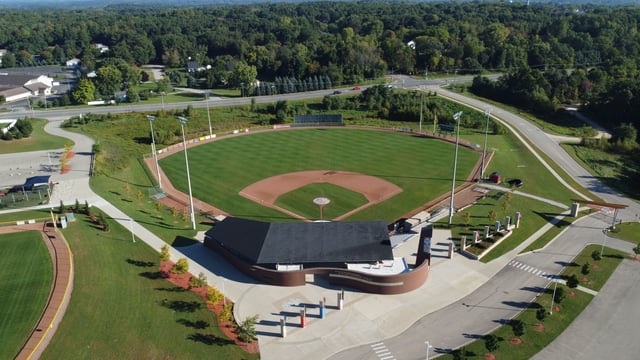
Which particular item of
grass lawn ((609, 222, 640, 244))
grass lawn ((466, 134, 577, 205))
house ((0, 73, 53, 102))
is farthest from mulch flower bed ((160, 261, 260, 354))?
house ((0, 73, 53, 102))

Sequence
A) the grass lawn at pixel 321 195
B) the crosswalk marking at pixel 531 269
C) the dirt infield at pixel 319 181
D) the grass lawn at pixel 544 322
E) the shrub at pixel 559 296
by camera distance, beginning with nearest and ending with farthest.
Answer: the grass lawn at pixel 544 322, the shrub at pixel 559 296, the crosswalk marking at pixel 531 269, the grass lawn at pixel 321 195, the dirt infield at pixel 319 181

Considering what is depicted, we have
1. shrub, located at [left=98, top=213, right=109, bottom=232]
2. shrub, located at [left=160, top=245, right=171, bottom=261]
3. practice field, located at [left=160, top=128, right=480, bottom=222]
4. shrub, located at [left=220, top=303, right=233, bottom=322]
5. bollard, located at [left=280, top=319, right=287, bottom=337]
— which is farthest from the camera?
Answer: practice field, located at [left=160, top=128, right=480, bottom=222]

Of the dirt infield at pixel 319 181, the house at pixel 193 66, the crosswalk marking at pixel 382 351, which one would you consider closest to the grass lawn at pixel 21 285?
the dirt infield at pixel 319 181

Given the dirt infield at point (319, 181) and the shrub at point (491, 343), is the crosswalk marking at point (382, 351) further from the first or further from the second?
the dirt infield at point (319, 181)

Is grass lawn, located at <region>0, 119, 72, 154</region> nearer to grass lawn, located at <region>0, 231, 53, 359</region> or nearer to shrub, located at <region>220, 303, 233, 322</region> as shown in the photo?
grass lawn, located at <region>0, 231, 53, 359</region>

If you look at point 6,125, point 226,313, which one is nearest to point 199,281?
point 226,313
